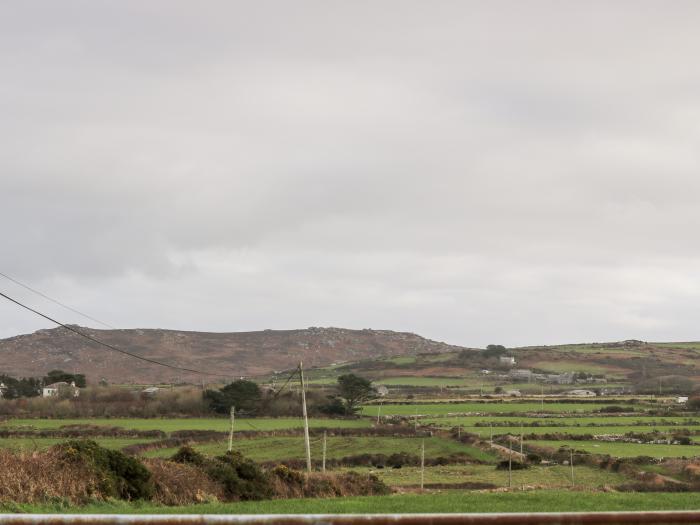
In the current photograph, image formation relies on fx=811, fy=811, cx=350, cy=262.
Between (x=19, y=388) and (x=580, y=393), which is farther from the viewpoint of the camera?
(x=580, y=393)

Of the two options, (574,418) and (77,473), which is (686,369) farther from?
(77,473)

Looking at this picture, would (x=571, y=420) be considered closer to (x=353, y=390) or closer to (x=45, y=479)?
(x=353, y=390)

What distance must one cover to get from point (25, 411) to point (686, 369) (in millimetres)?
143464

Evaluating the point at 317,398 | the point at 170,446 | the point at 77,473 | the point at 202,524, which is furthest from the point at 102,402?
the point at 202,524

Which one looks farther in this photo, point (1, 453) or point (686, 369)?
point (686, 369)

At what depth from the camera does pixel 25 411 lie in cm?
10431

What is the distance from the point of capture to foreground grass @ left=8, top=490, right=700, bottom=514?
20.3 meters

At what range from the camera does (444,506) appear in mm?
21297

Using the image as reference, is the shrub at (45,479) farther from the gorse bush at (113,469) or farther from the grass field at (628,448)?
the grass field at (628,448)

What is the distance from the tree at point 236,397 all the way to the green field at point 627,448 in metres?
42.5

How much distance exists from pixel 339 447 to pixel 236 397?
30.8m

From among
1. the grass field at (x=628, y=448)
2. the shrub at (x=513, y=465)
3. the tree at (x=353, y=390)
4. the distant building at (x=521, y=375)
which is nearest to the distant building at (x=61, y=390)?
the tree at (x=353, y=390)

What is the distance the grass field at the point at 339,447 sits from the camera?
232 feet

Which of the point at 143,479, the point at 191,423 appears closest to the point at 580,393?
the point at 191,423
